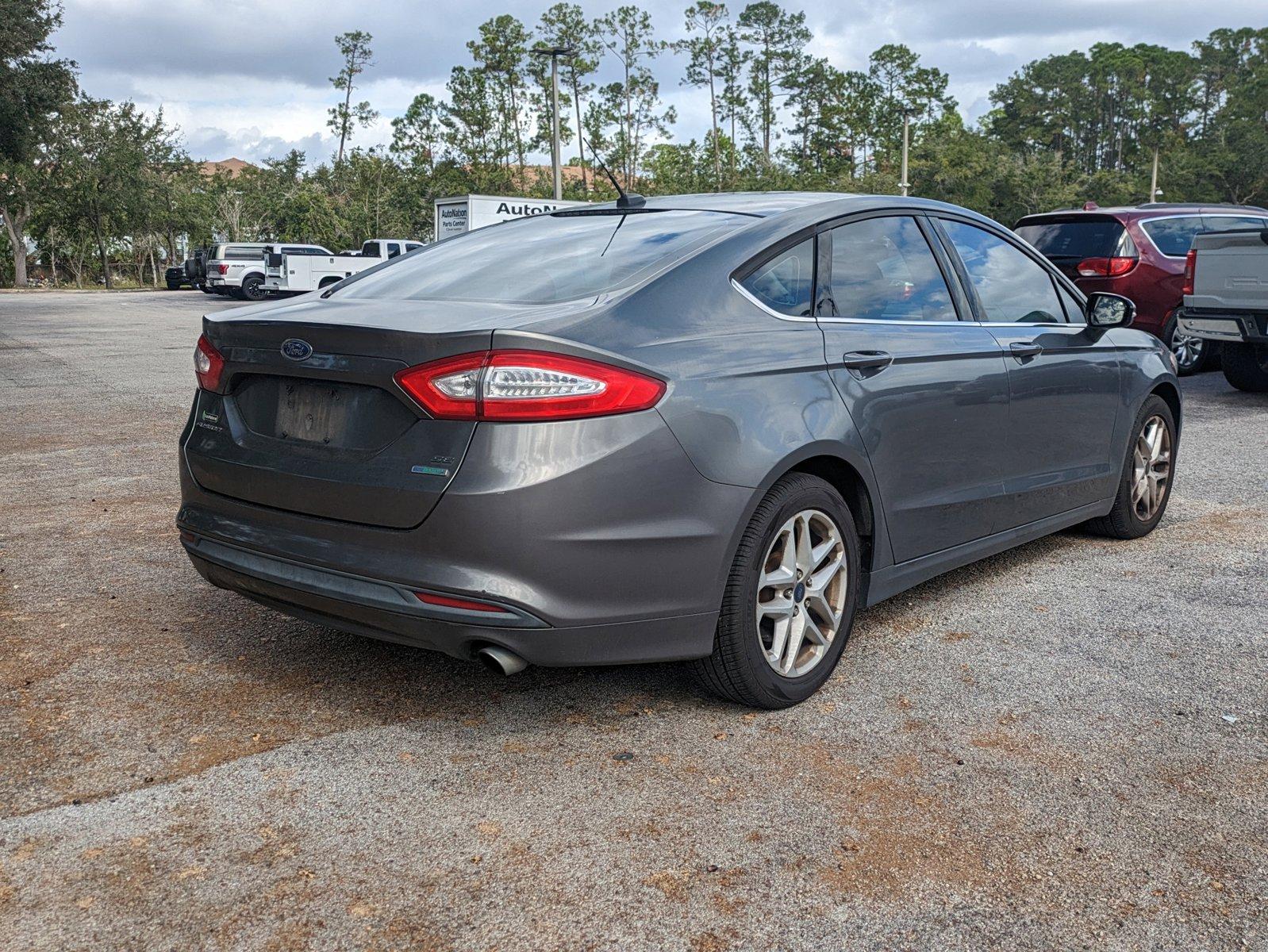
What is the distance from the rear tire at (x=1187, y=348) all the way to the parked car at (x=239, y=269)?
3056cm

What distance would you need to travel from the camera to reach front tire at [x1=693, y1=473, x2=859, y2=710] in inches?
135

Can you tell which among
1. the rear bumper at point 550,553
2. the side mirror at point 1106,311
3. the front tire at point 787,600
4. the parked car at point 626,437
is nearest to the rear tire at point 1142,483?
the side mirror at point 1106,311

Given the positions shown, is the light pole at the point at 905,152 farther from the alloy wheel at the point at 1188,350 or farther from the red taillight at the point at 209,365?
the red taillight at the point at 209,365

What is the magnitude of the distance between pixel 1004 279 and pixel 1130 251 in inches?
299

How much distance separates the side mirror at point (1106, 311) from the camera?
523cm

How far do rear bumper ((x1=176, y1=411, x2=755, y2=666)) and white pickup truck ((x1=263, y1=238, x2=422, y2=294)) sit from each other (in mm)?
34416

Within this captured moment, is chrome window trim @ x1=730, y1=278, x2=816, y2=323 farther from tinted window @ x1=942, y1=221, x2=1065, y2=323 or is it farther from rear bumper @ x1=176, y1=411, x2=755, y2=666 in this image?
tinted window @ x1=942, y1=221, x2=1065, y2=323

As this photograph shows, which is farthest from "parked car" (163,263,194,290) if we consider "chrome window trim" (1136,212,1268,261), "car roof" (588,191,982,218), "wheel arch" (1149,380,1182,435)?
"car roof" (588,191,982,218)

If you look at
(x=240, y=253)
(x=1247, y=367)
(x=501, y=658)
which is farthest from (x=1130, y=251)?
(x=240, y=253)

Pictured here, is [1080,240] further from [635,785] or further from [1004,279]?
[635,785]

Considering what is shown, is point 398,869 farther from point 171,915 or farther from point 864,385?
point 864,385

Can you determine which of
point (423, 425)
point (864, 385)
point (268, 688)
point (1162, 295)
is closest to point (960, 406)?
point (864, 385)

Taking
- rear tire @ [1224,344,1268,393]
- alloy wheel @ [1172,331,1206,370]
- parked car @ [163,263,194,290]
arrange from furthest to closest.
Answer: parked car @ [163,263,194,290]
alloy wheel @ [1172,331,1206,370]
rear tire @ [1224,344,1268,393]

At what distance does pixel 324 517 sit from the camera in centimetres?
328
